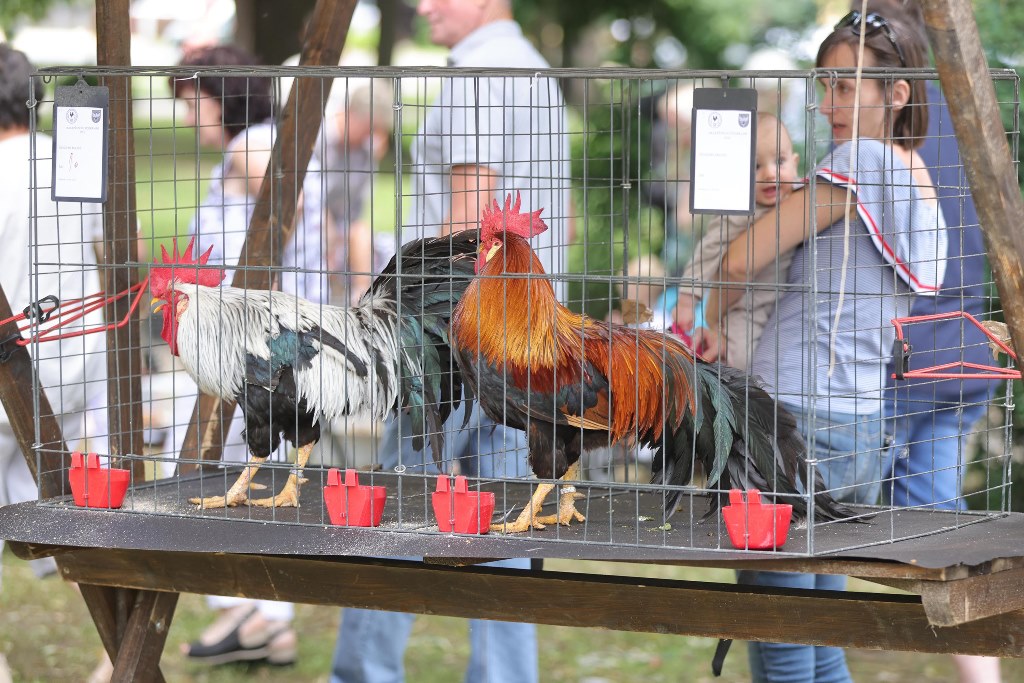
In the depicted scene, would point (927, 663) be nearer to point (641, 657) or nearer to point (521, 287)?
point (641, 657)

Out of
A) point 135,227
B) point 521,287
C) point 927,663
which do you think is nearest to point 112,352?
point 135,227

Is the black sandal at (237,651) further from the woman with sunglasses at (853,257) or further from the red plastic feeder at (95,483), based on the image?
the woman with sunglasses at (853,257)

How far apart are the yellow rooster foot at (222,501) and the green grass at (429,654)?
1.98 meters

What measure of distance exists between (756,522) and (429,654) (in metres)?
3.37

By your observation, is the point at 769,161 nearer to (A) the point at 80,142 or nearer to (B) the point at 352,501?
(B) the point at 352,501

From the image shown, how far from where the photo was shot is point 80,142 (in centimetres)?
322

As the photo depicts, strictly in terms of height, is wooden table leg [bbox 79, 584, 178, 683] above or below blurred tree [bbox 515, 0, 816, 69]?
below

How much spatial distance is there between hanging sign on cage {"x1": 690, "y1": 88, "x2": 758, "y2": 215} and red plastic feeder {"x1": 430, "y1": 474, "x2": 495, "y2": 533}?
2.75 feet

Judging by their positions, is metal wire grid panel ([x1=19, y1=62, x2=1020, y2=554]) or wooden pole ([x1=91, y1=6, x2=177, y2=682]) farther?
wooden pole ([x1=91, y1=6, x2=177, y2=682])

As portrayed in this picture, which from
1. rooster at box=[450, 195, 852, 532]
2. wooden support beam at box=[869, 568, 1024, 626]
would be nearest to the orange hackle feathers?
rooster at box=[450, 195, 852, 532]

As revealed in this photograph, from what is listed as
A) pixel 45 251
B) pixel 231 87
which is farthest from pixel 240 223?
pixel 45 251

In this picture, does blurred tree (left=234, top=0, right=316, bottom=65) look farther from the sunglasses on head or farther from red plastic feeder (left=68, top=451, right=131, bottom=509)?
red plastic feeder (left=68, top=451, right=131, bottom=509)

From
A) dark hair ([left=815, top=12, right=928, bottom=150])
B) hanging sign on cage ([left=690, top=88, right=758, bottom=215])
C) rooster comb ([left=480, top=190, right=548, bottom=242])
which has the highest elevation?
dark hair ([left=815, top=12, right=928, bottom=150])

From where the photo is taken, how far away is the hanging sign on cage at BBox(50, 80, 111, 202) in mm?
3189
